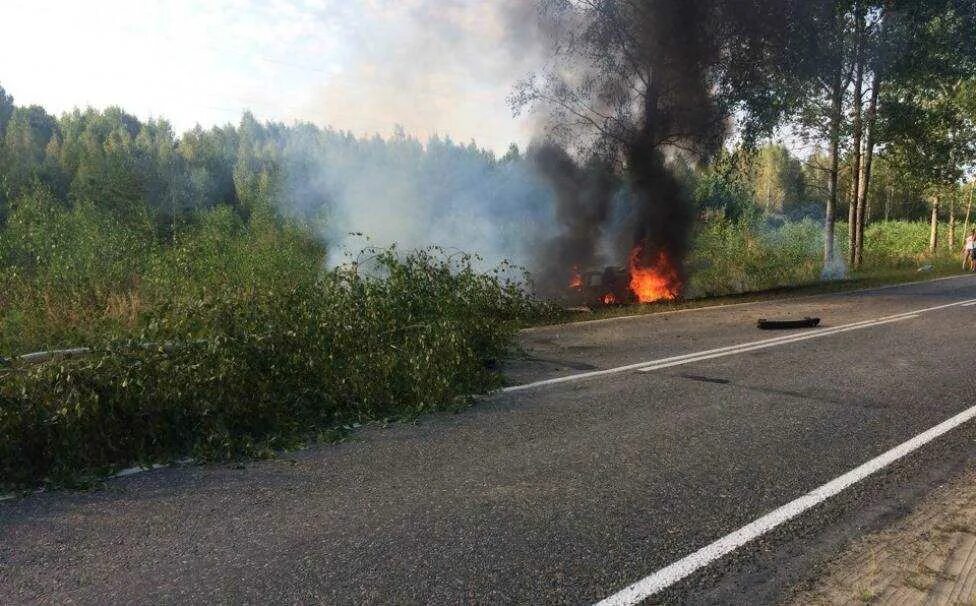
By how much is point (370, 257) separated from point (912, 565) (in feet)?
26.6

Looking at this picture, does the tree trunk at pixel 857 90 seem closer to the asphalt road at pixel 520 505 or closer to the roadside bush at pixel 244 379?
the asphalt road at pixel 520 505

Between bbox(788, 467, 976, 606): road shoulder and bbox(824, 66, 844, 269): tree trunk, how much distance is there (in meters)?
18.5

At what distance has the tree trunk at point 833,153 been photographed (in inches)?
768

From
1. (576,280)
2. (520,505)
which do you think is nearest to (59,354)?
(520,505)

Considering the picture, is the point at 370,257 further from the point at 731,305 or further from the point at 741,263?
the point at 741,263

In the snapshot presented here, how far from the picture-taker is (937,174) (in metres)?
21.0

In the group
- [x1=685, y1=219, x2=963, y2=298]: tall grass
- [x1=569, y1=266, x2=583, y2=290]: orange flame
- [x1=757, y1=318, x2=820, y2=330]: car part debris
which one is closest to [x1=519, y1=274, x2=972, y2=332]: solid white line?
[x1=757, y1=318, x2=820, y2=330]: car part debris

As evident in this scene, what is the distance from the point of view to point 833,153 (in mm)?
20188

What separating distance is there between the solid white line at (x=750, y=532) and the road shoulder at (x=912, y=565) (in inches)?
15.6

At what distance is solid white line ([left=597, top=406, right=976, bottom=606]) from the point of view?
291cm

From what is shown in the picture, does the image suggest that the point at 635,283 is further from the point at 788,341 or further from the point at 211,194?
the point at 211,194

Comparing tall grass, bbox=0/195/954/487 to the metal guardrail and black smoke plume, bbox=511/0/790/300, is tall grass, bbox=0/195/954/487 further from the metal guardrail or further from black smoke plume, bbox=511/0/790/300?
black smoke plume, bbox=511/0/790/300

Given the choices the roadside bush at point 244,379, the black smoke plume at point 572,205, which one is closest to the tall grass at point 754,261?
the black smoke plume at point 572,205

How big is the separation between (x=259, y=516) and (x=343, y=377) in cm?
252
